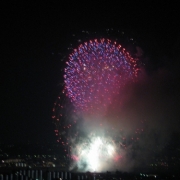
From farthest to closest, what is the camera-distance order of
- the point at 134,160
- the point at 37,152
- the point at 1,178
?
the point at 37,152
the point at 134,160
the point at 1,178

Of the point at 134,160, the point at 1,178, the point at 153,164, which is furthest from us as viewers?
the point at 153,164

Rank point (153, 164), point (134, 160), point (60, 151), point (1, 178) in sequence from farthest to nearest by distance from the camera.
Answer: point (60, 151)
point (153, 164)
point (134, 160)
point (1, 178)

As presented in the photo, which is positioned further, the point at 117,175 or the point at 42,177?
the point at 42,177

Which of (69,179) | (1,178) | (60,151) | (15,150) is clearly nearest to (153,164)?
(69,179)

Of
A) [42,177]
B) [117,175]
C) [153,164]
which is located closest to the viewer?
[117,175]

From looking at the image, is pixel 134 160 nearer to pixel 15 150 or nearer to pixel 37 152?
pixel 37 152

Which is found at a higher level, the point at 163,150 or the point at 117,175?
the point at 163,150

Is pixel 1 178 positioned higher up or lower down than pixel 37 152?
lower down

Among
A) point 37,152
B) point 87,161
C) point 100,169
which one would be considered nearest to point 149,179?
point 100,169

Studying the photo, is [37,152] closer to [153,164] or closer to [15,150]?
[15,150]
